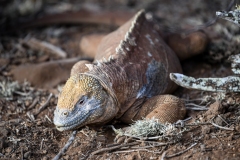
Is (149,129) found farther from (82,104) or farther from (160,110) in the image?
(82,104)

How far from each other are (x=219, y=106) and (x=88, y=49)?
11.3 ft

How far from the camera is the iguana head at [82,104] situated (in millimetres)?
4930

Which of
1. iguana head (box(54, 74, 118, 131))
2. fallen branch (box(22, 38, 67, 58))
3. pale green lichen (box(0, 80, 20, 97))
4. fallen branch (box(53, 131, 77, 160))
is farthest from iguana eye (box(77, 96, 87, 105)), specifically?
fallen branch (box(22, 38, 67, 58))

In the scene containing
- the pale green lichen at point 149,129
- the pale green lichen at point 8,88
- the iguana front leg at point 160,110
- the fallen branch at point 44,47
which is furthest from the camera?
the fallen branch at point 44,47

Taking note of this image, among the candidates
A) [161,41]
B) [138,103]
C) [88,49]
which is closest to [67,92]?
[138,103]

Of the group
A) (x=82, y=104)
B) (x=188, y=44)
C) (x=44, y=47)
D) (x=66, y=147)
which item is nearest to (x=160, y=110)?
(x=82, y=104)

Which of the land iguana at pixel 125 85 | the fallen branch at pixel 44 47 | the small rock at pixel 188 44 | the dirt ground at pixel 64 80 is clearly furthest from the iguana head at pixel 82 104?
the fallen branch at pixel 44 47

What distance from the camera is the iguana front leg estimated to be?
528 cm

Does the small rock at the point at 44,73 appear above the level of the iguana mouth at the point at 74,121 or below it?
below

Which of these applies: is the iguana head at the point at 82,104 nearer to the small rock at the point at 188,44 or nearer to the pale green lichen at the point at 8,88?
the pale green lichen at the point at 8,88

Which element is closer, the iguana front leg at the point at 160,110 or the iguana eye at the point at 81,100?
the iguana eye at the point at 81,100

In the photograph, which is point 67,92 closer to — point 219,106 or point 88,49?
point 219,106

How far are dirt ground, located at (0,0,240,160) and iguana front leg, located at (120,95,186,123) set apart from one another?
0.65 feet

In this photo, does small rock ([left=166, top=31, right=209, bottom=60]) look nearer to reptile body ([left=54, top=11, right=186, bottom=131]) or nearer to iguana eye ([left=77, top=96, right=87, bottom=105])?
reptile body ([left=54, top=11, right=186, bottom=131])
